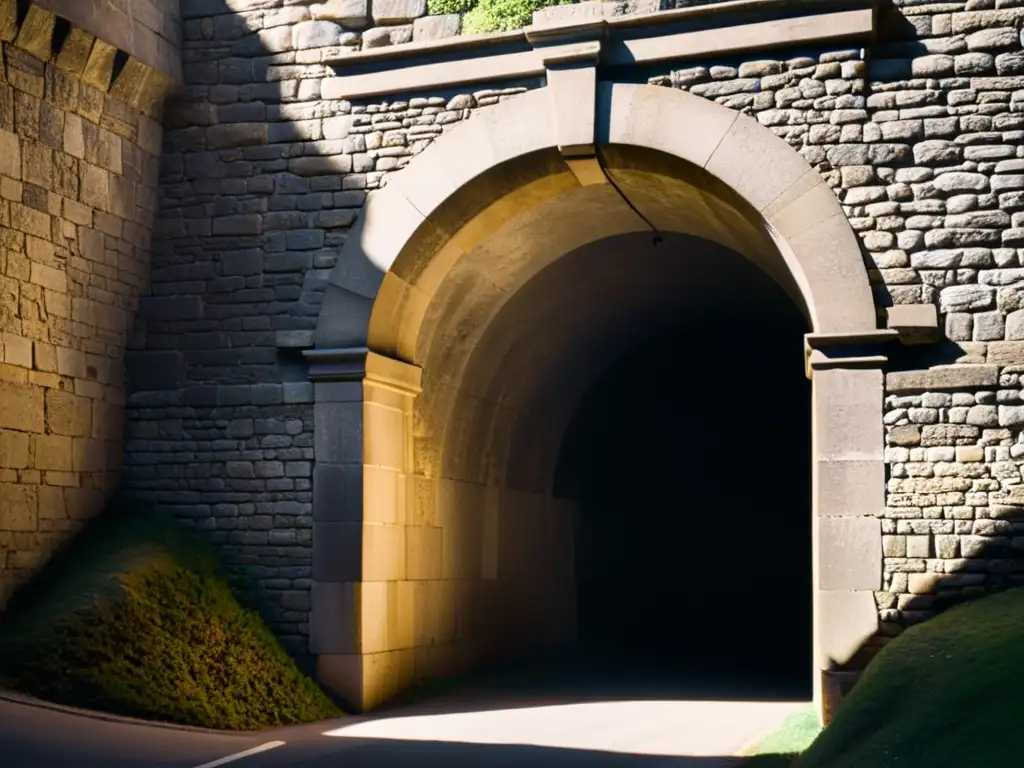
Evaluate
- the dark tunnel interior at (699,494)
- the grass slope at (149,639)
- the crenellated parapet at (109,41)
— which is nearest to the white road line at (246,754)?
the grass slope at (149,639)

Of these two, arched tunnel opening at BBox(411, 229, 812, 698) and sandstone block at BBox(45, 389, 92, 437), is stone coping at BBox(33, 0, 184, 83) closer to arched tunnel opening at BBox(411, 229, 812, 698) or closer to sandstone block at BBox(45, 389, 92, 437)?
sandstone block at BBox(45, 389, 92, 437)

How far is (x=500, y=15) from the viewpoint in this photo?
10859mm

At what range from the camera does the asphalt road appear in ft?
26.5

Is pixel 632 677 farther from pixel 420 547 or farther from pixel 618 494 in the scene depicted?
pixel 618 494

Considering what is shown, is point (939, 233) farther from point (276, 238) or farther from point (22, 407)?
point (22, 407)

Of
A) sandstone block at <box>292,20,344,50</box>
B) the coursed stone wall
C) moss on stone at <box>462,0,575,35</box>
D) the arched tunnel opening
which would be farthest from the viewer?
the arched tunnel opening

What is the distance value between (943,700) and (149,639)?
5332 mm

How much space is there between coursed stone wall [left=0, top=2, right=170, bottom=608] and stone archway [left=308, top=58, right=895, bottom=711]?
5.68 ft

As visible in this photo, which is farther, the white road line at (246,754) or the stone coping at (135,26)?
the stone coping at (135,26)

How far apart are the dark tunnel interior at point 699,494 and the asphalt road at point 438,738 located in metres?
5.50

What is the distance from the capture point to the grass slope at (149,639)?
9281 mm

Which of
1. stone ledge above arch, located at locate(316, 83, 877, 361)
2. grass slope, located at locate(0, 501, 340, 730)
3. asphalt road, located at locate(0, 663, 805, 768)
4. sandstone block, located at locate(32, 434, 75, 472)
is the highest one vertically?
stone ledge above arch, located at locate(316, 83, 877, 361)

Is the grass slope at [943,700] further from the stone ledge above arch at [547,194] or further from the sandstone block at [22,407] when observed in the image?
the sandstone block at [22,407]

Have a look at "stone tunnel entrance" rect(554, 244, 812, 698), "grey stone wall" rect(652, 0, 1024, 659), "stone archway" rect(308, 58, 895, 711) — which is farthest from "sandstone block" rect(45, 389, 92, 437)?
"stone tunnel entrance" rect(554, 244, 812, 698)
